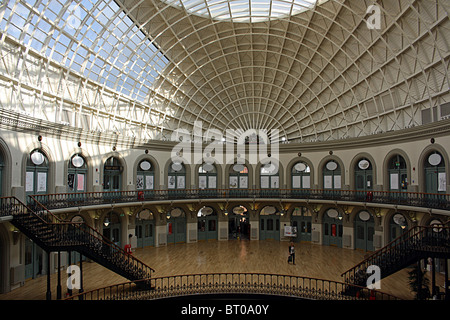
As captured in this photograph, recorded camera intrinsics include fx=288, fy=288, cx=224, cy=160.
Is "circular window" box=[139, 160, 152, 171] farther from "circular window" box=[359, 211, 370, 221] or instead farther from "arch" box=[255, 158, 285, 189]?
"circular window" box=[359, 211, 370, 221]

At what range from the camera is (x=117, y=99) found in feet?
90.5

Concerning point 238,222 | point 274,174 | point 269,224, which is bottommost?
point 269,224

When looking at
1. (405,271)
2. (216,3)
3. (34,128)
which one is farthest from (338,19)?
(34,128)

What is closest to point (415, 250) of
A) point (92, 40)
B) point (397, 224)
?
point (397, 224)

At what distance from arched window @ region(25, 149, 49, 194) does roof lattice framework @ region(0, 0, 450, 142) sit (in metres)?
3.08

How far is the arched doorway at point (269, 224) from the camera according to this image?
32812mm

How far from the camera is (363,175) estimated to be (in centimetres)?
2828

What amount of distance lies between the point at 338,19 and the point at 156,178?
22.5m

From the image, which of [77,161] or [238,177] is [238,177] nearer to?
[238,177]

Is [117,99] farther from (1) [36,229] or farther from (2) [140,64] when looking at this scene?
(1) [36,229]

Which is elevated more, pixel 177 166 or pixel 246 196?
pixel 177 166

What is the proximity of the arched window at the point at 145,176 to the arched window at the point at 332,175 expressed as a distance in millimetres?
18455

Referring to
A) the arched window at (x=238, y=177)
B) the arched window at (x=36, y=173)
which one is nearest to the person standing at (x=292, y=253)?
the arched window at (x=238, y=177)

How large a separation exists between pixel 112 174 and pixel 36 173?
301 inches
